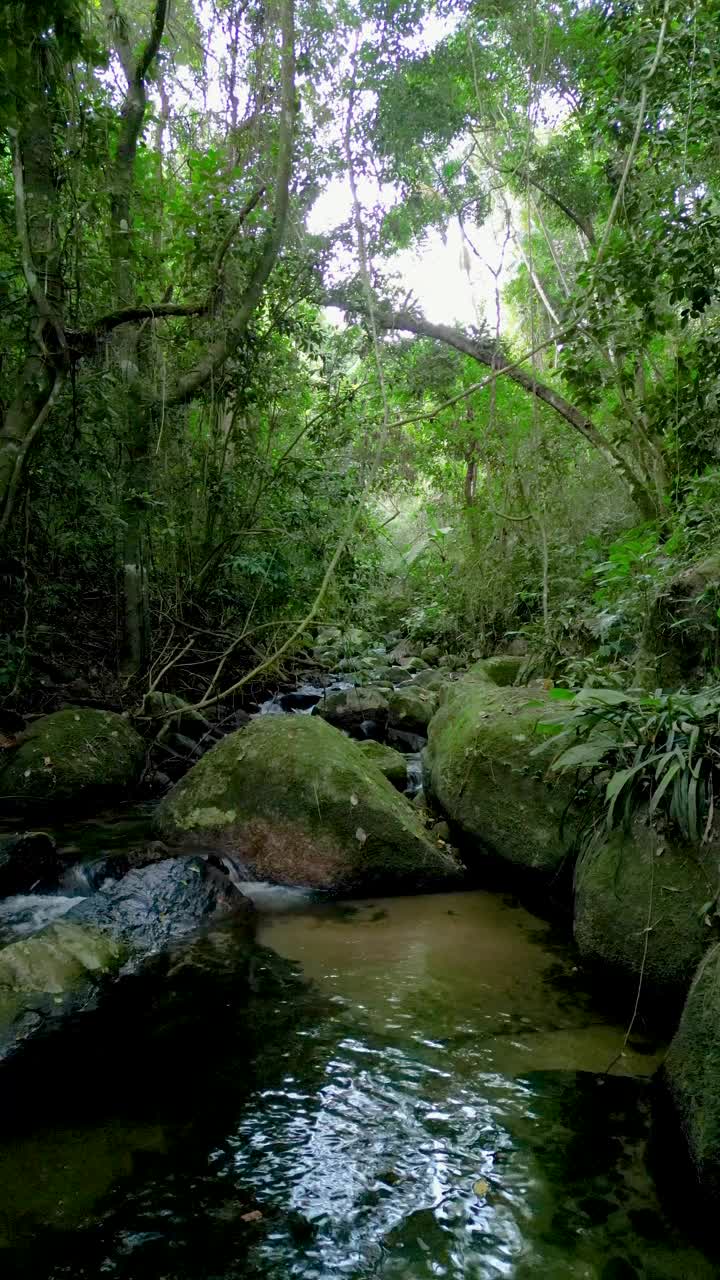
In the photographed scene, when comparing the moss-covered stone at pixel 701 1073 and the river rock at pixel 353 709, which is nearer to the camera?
the moss-covered stone at pixel 701 1073

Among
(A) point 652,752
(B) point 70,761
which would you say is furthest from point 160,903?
(A) point 652,752

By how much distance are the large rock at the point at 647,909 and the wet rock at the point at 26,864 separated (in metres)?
2.82

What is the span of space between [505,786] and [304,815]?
3.94ft

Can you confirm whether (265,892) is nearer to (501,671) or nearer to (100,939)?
(100,939)

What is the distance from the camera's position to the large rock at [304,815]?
4504 mm

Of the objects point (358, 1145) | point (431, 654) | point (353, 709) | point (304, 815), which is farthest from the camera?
point (431, 654)

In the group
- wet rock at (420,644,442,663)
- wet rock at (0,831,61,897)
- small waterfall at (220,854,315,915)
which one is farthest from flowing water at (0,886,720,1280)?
wet rock at (420,644,442,663)

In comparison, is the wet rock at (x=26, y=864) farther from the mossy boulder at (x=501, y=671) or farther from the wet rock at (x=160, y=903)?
the mossy boulder at (x=501, y=671)

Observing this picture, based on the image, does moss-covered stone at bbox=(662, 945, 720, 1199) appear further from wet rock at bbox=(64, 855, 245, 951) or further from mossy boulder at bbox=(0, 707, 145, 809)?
mossy boulder at bbox=(0, 707, 145, 809)

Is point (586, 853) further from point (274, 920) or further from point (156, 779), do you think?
point (156, 779)

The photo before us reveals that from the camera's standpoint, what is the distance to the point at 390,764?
20.4 feet

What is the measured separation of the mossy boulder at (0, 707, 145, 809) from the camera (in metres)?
5.80

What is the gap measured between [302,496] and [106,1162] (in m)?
6.33

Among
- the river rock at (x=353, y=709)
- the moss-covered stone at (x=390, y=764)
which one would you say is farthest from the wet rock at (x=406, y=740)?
the moss-covered stone at (x=390, y=764)
